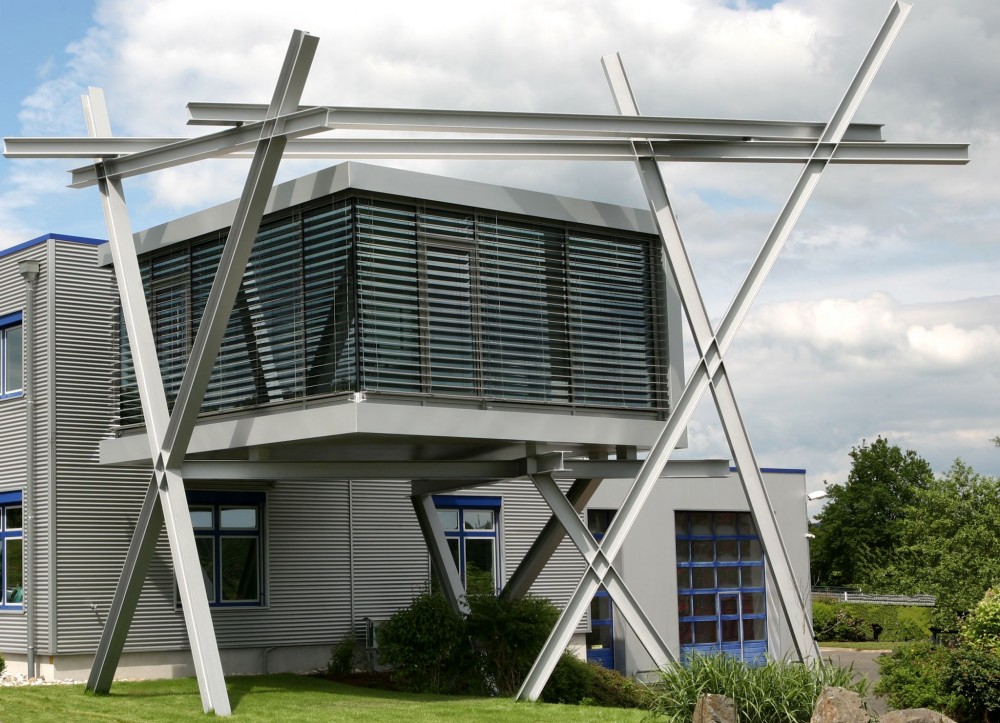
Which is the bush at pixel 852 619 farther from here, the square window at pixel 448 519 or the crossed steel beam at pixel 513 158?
the crossed steel beam at pixel 513 158

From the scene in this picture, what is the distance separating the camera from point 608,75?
17.6m

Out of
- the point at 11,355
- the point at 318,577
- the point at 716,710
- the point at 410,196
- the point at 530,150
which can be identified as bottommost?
the point at 716,710

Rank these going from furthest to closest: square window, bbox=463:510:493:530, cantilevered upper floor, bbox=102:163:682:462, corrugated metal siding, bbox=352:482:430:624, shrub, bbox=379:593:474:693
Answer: square window, bbox=463:510:493:530 < corrugated metal siding, bbox=352:482:430:624 < shrub, bbox=379:593:474:693 < cantilevered upper floor, bbox=102:163:682:462

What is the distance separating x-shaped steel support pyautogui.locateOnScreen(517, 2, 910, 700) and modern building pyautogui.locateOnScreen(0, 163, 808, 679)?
171 centimetres

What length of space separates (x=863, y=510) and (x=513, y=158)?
6044 cm

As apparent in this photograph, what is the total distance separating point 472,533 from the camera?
26062mm

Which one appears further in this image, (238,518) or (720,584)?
(720,584)

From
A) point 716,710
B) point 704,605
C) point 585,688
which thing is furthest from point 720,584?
point 716,710

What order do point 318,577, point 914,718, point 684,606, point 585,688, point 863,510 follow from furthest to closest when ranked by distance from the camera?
1. point 863,510
2. point 684,606
3. point 318,577
4. point 585,688
5. point 914,718

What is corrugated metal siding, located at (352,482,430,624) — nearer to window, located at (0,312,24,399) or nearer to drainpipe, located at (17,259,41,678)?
drainpipe, located at (17,259,41,678)

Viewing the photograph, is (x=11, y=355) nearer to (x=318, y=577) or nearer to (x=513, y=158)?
(x=318, y=577)

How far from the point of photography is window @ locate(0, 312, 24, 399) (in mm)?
21906

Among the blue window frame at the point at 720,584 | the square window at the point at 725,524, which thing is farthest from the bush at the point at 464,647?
the square window at the point at 725,524

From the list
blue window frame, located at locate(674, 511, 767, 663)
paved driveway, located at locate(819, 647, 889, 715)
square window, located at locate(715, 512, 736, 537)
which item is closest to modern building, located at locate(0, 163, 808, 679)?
blue window frame, located at locate(674, 511, 767, 663)
